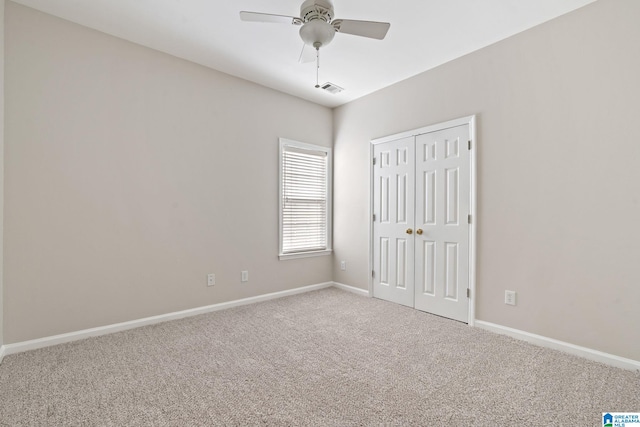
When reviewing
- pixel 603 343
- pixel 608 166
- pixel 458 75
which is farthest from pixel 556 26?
pixel 603 343

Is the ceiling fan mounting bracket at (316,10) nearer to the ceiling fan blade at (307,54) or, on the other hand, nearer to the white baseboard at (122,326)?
the ceiling fan blade at (307,54)

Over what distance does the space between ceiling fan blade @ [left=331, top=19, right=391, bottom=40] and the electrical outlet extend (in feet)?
8.53

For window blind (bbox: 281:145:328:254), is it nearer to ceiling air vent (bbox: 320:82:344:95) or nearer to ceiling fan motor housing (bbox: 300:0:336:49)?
ceiling air vent (bbox: 320:82:344:95)

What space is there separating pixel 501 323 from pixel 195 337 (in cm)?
298

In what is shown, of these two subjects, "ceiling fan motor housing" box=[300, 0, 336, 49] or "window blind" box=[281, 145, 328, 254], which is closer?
"ceiling fan motor housing" box=[300, 0, 336, 49]

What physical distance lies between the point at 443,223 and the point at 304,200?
6.55 ft

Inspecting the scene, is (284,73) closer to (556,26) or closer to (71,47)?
(71,47)

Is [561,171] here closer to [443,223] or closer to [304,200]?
[443,223]

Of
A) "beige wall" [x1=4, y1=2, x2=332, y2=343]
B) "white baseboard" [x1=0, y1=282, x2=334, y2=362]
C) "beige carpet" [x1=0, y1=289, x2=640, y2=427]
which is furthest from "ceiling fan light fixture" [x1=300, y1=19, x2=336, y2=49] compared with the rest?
"white baseboard" [x1=0, y1=282, x2=334, y2=362]

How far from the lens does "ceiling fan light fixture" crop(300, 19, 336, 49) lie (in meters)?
2.20

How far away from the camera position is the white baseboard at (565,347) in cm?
230

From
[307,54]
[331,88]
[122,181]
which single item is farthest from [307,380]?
[331,88]

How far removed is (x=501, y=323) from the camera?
118 inches

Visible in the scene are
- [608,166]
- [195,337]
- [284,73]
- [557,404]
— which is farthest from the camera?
[284,73]
